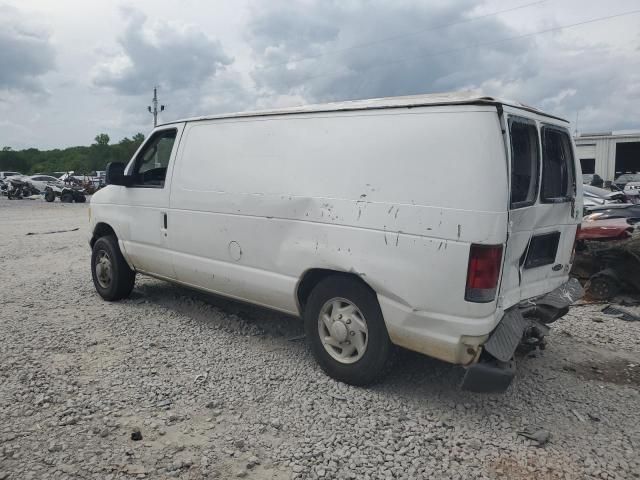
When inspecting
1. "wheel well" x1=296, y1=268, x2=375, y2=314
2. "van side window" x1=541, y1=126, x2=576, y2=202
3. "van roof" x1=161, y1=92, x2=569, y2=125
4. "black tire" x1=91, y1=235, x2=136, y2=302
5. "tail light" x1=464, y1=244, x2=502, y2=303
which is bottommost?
"black tire" x1=91, y1=235, x2=136, y2=302

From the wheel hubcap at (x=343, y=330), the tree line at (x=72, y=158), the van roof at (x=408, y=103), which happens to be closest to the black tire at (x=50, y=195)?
the van roof at (x=408, y=103)

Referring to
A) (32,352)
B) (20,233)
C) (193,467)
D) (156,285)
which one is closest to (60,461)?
(193,467)

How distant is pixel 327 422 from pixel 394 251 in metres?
1.19

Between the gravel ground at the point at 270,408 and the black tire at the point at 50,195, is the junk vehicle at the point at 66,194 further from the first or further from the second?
the gravel ground at the point at 270,408

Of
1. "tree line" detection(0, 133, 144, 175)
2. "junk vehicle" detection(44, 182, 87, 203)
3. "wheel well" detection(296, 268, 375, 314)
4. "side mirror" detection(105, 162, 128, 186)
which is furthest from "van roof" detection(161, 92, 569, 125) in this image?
"tree line" detection(0, 133, 144, 175)

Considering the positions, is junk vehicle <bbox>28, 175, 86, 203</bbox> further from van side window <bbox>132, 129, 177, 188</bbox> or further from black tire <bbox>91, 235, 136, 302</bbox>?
van side window <bbox>132, 129, 177, 188</bbox>

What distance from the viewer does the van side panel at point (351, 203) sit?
3262 millimetres

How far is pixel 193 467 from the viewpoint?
2979 mm

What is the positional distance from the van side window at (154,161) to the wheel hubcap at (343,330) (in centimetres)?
243

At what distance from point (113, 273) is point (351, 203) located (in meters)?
3.55

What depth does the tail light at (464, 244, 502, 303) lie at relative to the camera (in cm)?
319

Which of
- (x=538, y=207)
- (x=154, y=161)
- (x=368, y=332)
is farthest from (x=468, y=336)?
(x=154, y=161)

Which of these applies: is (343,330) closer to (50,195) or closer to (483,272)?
(483,272)

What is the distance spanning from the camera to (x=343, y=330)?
12.8ft
